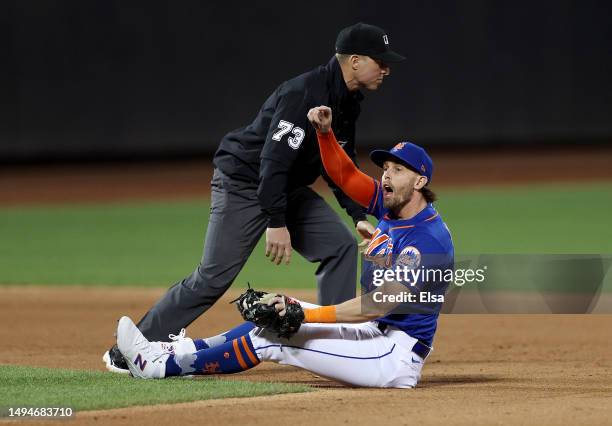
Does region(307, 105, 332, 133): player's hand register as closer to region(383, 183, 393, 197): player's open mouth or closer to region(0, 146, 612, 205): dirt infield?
region(383, 183, 393, 197): player's open mouth

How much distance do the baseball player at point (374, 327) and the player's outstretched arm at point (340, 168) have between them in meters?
0.02

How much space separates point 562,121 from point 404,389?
18.4 meters

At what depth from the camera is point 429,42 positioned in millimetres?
23000

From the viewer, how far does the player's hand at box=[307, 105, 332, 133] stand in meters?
5.73

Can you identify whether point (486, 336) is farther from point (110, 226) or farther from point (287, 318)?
point (110, 226)

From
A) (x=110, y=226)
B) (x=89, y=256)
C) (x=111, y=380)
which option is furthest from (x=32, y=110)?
(x=111, y=380)

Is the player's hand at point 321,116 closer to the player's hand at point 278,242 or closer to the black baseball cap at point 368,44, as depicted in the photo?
the black baseball cap at point 368,44

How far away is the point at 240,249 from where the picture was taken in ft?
20.4

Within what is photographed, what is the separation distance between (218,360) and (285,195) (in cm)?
92

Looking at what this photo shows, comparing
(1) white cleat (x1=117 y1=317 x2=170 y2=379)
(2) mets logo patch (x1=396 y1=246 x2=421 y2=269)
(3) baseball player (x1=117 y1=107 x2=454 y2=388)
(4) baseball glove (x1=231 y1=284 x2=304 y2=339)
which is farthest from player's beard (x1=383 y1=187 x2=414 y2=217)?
(1) white cleat (x1=117 y1=317 x2=170 y2=379)

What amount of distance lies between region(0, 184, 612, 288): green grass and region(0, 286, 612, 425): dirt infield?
120cm

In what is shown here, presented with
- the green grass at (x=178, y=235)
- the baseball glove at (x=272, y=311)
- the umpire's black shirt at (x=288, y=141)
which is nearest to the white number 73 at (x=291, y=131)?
the umpire's black shirt at (x=288, y=141)

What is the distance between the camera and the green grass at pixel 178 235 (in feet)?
37.3

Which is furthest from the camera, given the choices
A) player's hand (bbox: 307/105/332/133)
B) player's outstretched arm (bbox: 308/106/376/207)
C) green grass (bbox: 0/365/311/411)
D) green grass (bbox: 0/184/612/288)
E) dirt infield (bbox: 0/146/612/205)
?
dirt infield (bbox: 0/146/612/205)
